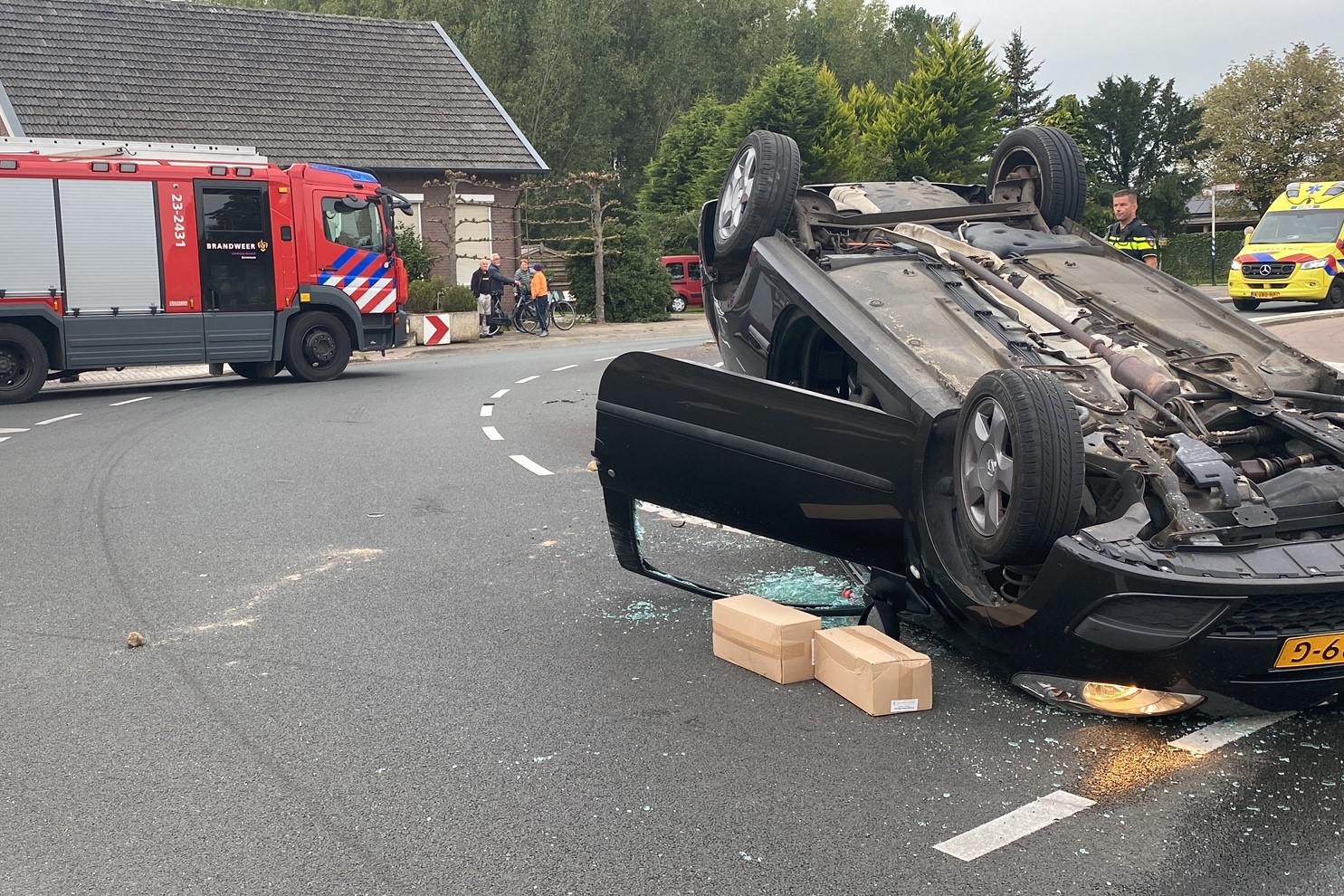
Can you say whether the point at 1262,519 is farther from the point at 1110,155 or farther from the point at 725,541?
the point at 1110,155

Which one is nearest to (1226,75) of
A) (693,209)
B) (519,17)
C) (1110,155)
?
(1110,155)

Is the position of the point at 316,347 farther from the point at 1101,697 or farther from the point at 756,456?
the point at 1101,697

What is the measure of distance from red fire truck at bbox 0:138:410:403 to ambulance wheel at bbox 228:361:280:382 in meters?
0.05

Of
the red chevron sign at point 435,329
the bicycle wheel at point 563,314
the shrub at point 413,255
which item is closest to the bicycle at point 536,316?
the bicycle wheel at point 563,314

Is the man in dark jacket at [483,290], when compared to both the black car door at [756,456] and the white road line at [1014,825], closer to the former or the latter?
the black car door at [756,456]

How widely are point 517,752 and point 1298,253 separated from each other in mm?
22788

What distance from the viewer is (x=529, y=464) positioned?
9.52m

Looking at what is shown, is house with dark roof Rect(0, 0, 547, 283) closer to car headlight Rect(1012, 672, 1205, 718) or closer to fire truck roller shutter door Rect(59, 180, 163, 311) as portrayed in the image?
fire truck roller shutter door Rect(59, 180, 163, 311)

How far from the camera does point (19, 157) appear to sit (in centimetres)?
1538

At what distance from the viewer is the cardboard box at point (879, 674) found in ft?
13.7

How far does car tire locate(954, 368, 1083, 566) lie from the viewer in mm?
3660

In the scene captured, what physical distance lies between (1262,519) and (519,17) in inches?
2139

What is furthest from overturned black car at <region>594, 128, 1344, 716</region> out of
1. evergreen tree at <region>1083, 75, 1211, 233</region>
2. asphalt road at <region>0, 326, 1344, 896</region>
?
evergreen tree at <region>1083, 75, 1211, 233</region>

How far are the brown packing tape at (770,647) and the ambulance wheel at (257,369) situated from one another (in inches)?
551
